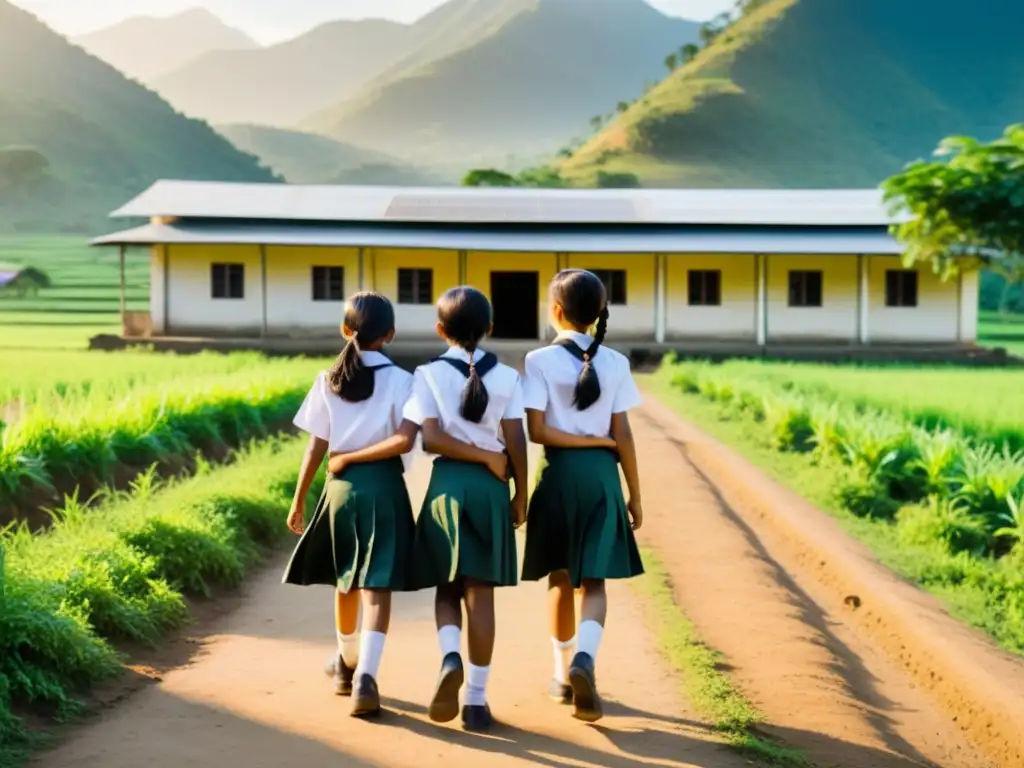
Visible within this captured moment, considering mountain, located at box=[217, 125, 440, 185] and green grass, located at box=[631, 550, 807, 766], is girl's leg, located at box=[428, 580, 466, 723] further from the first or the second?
mountain, located at box=[217, 125, 440, 185]

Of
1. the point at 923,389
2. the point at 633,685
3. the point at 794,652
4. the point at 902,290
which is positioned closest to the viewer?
the point at 633,685

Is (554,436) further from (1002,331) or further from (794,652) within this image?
(1002,331)

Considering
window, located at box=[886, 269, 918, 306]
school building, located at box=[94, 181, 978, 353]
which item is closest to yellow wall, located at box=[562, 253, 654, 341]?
school building, located at box=[94, 181, 978, 353]

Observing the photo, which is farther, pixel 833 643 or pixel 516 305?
pixel 516 305

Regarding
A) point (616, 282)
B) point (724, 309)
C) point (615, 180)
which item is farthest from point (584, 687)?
point (615, 180)

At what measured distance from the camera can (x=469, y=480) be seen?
14.6 feet

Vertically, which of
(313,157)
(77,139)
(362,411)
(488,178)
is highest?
(313,157)

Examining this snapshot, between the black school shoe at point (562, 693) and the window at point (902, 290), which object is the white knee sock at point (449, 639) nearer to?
the black school shoe at point (562, 693)

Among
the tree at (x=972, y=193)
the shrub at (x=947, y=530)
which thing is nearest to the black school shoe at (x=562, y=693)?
the shrub at (x=947, y=530)

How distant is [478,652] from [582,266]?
2528cm

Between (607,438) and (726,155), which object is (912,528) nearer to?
(607,438)

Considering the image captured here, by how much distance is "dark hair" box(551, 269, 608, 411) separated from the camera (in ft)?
14.9

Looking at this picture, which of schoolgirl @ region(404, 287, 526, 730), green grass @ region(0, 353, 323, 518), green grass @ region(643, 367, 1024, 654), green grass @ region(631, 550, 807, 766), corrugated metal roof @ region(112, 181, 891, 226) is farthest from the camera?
corrugated metal roof @ region(112, 181, 891, 226)

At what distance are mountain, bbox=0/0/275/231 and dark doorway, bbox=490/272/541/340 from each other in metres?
62.1
